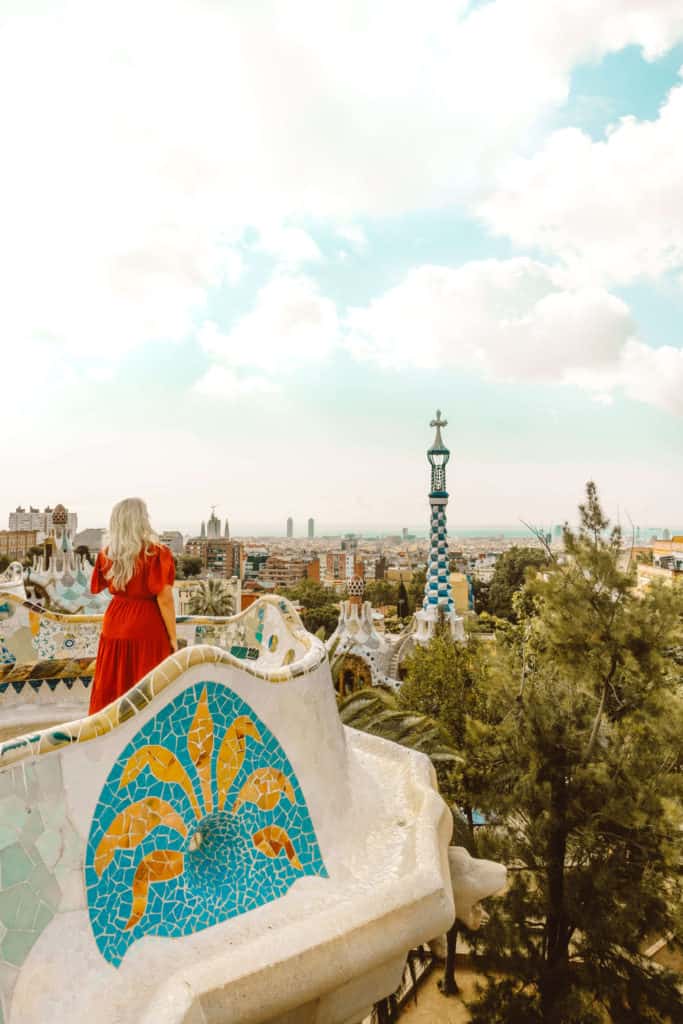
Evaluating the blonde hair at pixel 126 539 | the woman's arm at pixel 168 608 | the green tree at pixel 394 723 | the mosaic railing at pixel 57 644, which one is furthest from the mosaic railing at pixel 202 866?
the green tree at pixel 394 723

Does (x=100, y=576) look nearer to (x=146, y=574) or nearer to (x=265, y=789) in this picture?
(x=146, y=574)

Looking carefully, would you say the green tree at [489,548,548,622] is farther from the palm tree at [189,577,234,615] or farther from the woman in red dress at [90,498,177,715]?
the woman in red dress at [90,498,177,715]

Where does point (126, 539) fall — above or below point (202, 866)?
above

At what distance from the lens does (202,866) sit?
2285 millimetres

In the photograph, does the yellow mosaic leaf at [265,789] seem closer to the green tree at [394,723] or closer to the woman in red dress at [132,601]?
the woman in red dress at [132,601]

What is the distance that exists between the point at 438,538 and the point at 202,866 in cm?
1366

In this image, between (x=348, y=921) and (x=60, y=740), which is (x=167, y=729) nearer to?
(x=60, y=740)

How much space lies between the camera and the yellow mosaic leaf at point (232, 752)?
2396mm

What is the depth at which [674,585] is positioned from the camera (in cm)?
667

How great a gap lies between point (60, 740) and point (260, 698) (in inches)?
32.1

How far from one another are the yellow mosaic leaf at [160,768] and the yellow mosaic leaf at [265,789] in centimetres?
21

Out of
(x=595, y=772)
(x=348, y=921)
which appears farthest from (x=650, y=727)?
(x=348, y=921)

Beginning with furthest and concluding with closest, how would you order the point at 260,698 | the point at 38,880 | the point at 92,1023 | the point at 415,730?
the point at 415,730
the point at 260,698
the point at 38,880
the point at 92,1023

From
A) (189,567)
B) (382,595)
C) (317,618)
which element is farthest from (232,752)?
(189,567)
